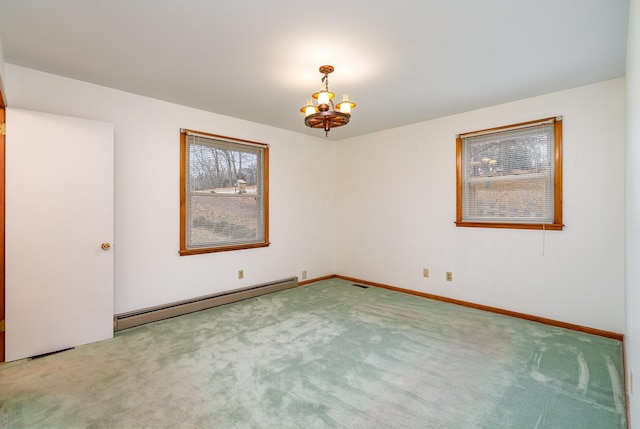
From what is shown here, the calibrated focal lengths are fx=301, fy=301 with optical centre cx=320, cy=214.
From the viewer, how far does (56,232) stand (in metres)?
2.65

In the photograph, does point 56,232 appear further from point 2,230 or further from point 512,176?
point 512,176

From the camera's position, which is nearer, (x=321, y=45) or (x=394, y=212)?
(x=321, y=45)

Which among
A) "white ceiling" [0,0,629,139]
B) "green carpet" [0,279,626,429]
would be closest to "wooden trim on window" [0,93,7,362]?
"green carpet" [0,279,626,429]

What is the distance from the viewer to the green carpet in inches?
71.7

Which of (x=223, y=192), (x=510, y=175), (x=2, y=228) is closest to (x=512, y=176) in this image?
(x=510, y=175)

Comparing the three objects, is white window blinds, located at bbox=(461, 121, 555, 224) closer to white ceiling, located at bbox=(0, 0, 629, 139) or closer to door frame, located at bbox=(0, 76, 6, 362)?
white ceiling, located at bbox=(0, 0, 629, 139)

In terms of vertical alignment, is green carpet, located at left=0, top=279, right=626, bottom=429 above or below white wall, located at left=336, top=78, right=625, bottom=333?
below

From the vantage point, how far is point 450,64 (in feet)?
8.70

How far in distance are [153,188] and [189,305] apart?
4.75 feet

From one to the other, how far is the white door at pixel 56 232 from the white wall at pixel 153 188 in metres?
0.34

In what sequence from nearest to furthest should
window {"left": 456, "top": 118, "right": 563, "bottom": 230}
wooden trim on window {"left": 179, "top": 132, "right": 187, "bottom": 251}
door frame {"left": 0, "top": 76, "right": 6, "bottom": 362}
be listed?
1. door frame {"left": 0, "top": 76, "right": 6, "bottom": 362}
2. window {"left": 456, "top": 118, "right": 563, "bottom": 230}
3. wooden trim on window {"left": 179, "top": 132, "right": 187, "bottom": 251}

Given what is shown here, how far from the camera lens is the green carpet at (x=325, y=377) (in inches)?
71.7

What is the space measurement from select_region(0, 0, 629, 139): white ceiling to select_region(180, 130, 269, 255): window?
0.74m

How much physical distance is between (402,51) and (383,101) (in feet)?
3.63
